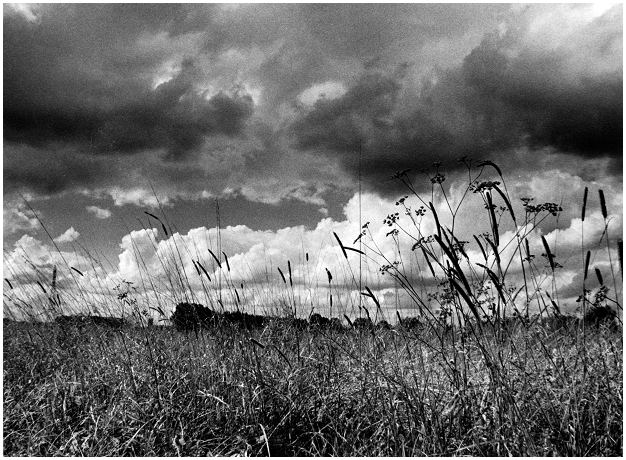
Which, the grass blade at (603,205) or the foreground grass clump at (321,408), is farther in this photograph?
the foreground grass clump at (321,408)

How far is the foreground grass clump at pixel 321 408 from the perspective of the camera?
233 cm

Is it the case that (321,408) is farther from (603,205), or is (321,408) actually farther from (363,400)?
(603,205)

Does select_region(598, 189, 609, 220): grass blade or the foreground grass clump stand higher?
select_region(598, 189, 609, 220): grass blade

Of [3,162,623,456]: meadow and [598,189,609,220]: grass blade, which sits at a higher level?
[598,189,609,220]: grass blade

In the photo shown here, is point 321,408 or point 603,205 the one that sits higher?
point 603,205

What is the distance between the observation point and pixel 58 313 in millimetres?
5062

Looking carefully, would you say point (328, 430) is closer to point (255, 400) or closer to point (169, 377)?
point (255, 400)

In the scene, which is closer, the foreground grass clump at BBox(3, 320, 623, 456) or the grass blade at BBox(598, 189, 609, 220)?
the grass blade at BBox(598, 189, 609, 220)

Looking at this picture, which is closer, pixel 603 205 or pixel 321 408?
pixel 603 205

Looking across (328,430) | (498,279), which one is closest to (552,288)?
(498,279)

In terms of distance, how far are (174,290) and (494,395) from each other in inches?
104

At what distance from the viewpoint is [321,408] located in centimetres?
279

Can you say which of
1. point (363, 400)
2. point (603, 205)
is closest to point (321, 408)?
point (363, 400)

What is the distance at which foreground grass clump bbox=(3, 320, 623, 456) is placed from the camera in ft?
7.64
